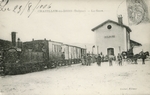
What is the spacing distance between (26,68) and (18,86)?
0.97 ft

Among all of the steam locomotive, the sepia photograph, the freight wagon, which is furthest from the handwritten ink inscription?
the freight wagon

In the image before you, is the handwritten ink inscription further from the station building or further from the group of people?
the group of people

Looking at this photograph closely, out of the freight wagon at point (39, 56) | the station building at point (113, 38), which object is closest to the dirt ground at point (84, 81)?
the freight wagon at point (39, 56)

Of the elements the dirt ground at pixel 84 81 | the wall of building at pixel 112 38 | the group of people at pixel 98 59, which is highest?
the wall of building at pixel 112 38

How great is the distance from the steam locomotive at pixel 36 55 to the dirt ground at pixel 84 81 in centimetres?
13

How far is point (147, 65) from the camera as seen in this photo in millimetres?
3172

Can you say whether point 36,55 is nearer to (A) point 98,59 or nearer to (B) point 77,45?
(B) point 77,45

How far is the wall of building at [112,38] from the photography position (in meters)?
3.22

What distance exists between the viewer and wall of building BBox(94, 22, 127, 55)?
127 inches

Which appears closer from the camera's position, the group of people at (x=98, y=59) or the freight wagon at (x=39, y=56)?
the freight wagon at (x=39, y=56)

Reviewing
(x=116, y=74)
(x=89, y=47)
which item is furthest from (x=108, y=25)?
(x=116, y=74)

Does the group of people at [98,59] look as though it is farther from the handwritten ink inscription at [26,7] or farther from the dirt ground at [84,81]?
the handwritten ink inscription at [26,7]

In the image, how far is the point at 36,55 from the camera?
3.19 metres

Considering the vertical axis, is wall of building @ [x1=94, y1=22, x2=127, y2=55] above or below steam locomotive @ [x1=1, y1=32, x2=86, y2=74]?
above
